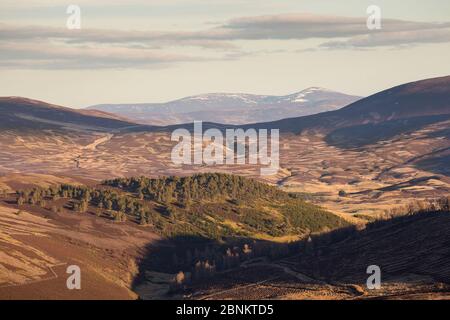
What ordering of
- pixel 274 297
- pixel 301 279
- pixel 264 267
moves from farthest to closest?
pixel 264 267 → pixel 301 279 → pixel 274 297

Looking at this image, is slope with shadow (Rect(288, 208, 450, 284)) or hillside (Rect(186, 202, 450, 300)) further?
slope with shadow (Rect(288, 208, 450, 284))

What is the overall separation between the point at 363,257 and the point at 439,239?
14.9 metres

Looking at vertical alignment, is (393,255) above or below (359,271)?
above

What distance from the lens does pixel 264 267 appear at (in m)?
187

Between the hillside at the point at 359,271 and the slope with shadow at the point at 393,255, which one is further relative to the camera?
the slope with shadow at the point at 393,255

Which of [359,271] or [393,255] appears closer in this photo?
[359,271]
